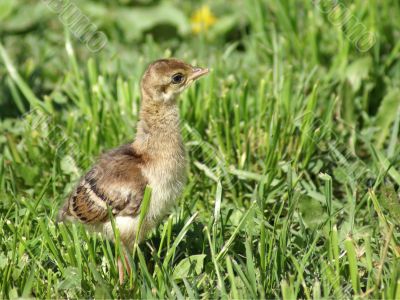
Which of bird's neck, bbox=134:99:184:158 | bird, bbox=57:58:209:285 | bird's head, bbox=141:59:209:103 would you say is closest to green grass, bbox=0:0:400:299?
bird, bbox=57:58:209:285

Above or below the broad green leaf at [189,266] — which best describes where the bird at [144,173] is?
above

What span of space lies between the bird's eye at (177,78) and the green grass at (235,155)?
64 centimetres

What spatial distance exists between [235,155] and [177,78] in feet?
3.31

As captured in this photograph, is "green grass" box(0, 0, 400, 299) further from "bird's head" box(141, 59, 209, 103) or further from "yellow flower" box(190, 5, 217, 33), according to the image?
"bird's head" box(141, 59, 209, 103)

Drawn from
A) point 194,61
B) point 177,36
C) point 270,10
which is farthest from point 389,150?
point 177,36

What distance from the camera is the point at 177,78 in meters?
3.93

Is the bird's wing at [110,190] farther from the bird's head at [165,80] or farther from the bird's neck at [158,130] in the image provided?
the bird's head at [165,80]

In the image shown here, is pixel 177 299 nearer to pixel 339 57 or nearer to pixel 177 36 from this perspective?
pixel 339 57

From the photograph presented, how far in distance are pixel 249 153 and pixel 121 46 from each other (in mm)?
2277

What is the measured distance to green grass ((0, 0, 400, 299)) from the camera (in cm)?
355

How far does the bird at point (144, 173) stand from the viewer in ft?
12.3

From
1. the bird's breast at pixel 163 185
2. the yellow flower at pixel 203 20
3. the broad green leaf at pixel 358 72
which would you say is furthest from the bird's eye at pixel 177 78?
the yellow flower at pixel 203 20

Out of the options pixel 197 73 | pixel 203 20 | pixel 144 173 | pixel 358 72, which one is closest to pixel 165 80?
pixel 197 73

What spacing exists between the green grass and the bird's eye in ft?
2.10
